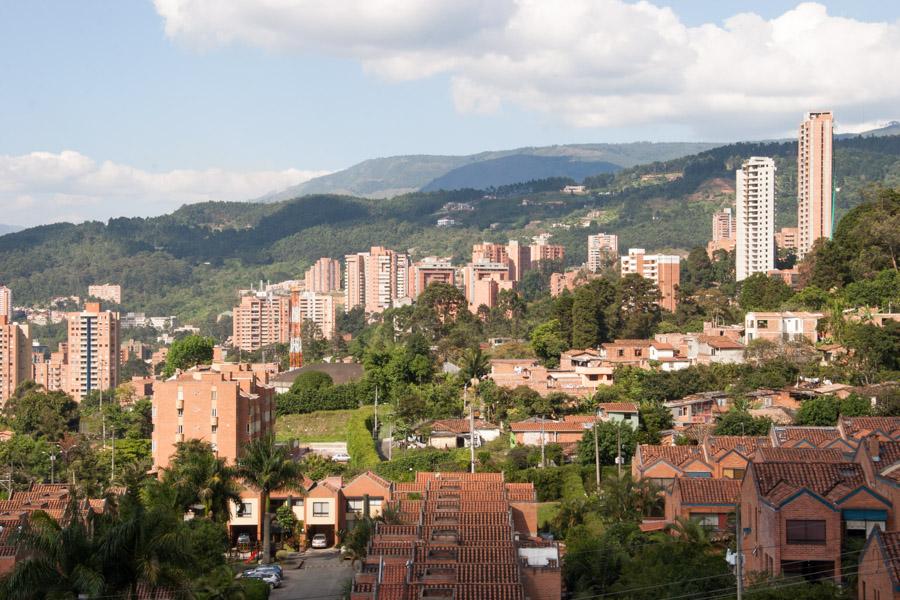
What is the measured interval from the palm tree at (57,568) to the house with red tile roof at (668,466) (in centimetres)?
1654

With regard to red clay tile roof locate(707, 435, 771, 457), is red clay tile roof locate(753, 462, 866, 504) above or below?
above

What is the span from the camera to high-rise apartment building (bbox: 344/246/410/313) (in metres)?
128

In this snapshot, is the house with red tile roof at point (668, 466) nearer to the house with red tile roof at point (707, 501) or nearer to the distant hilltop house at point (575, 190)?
the house with red tile roof at point (707, 501)

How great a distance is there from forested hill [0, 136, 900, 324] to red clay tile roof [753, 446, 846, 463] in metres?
116

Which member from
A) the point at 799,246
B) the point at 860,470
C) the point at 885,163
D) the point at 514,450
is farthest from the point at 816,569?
the point at 885,163

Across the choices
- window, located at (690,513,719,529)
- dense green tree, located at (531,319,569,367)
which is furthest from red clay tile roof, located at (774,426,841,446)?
dense green tree, located at (531,319,569,367)

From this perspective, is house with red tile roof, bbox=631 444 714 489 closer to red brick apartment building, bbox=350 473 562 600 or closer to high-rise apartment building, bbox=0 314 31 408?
red brick apartment building, bbox=350 473 562 600

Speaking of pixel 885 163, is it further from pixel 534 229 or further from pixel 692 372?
pixel 692 372

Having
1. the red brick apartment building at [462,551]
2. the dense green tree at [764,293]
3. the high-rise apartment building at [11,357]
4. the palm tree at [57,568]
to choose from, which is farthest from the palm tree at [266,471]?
the high-rise apartment building at [11,357]

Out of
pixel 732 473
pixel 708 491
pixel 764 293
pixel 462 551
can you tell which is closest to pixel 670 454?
pixel 732 473

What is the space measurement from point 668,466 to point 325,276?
12965cm

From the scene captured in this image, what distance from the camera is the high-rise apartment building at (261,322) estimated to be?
121438mm

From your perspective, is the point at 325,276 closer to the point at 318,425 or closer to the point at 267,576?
the point at 318,425

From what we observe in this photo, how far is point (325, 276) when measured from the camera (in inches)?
6216
